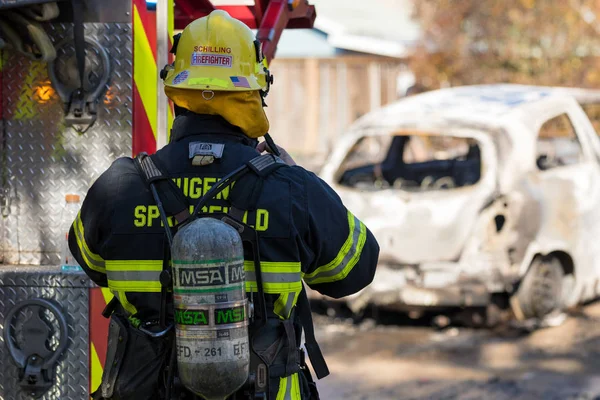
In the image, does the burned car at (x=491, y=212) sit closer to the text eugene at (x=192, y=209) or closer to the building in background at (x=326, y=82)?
the text eugene at (x=192, y=209)

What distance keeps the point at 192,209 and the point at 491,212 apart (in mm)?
5550

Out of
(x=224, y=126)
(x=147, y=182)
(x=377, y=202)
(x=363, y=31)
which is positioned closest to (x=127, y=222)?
(x=147, y=182)

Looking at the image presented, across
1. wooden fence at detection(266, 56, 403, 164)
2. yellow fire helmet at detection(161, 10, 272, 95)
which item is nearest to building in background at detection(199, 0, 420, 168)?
wooden fence at detection(266, 56, 403, 164)

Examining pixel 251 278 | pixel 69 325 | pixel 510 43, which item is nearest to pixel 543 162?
pixel 69 325

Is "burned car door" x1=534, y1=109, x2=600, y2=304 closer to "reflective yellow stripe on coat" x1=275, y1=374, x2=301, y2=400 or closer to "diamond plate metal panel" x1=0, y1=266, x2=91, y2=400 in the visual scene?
"diamond plate metal panel" x1=0, y1=266, x2=91, y2=400

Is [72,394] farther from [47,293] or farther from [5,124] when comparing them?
[5,124]

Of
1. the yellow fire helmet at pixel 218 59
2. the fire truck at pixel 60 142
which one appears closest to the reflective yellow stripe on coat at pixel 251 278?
the yellow fire helmet at pixel 218 59

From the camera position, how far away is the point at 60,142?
392 centimetres

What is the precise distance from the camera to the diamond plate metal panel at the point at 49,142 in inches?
151

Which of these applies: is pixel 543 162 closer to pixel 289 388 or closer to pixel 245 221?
pixel 289 388

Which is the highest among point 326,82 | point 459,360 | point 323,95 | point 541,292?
point 326,82

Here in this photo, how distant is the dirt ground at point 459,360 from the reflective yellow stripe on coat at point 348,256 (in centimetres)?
380

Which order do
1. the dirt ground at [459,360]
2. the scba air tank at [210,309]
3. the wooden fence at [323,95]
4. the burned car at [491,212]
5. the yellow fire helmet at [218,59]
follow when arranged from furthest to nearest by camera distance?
the wooden fence at [323,95], the burned car at [491,212], the dirt ground at [459,360], the yellow fire helmet at [218,59], the scba air tank at [210,309]

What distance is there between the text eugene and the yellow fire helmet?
0.28m
